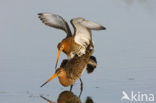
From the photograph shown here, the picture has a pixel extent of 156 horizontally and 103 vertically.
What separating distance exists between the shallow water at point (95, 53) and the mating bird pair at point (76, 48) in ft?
0.58

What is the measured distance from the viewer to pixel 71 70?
10367 mm

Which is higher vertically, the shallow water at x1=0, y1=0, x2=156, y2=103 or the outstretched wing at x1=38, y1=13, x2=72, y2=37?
the outstretched wing at x1=38, y1=13, x2=72, y2=37

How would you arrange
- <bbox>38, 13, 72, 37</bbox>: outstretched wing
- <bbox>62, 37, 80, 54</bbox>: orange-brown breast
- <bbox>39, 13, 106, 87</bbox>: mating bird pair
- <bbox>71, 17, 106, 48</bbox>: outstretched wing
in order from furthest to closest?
<bbox>38, 13, 72, 37</bbox>: outstretched wing → <bbox>62, 37, 80, 54</bbox>: orange-brown breast → <bbox>71, 17, 106, 48</bbox>: outstretched wing → <bbox>39, 13, 106, 87</bbox>: mating bird pair

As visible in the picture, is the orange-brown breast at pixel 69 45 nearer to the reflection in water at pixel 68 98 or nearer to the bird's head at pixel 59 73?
the bird's head at pixel 59 73

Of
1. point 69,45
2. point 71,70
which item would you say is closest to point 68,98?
point 71,70

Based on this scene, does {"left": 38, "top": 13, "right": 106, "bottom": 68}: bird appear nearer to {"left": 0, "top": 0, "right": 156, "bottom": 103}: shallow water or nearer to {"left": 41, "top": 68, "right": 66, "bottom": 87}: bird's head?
{"left": 0, "top": 0, "right": 156, "bottom": 103}: shallow water

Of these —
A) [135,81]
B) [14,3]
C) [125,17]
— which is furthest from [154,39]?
[14,3]

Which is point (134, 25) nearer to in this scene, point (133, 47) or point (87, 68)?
point (133, 47)

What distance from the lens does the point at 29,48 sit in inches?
486

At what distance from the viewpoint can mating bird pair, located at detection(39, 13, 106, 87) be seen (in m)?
10.2

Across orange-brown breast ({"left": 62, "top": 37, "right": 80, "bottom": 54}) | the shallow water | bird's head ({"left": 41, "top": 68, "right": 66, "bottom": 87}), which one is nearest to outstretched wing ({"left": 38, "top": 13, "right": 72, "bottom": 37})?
orange-brown breast ({"left": 62, "top": 37, "right": 80, "bottom": 54})

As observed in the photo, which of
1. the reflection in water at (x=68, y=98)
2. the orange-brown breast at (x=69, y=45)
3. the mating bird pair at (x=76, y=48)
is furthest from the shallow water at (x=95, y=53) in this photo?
the orange-brown breast at (x=69, y=45)

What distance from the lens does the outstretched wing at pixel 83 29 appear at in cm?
1074

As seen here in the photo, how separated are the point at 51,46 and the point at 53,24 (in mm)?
733
